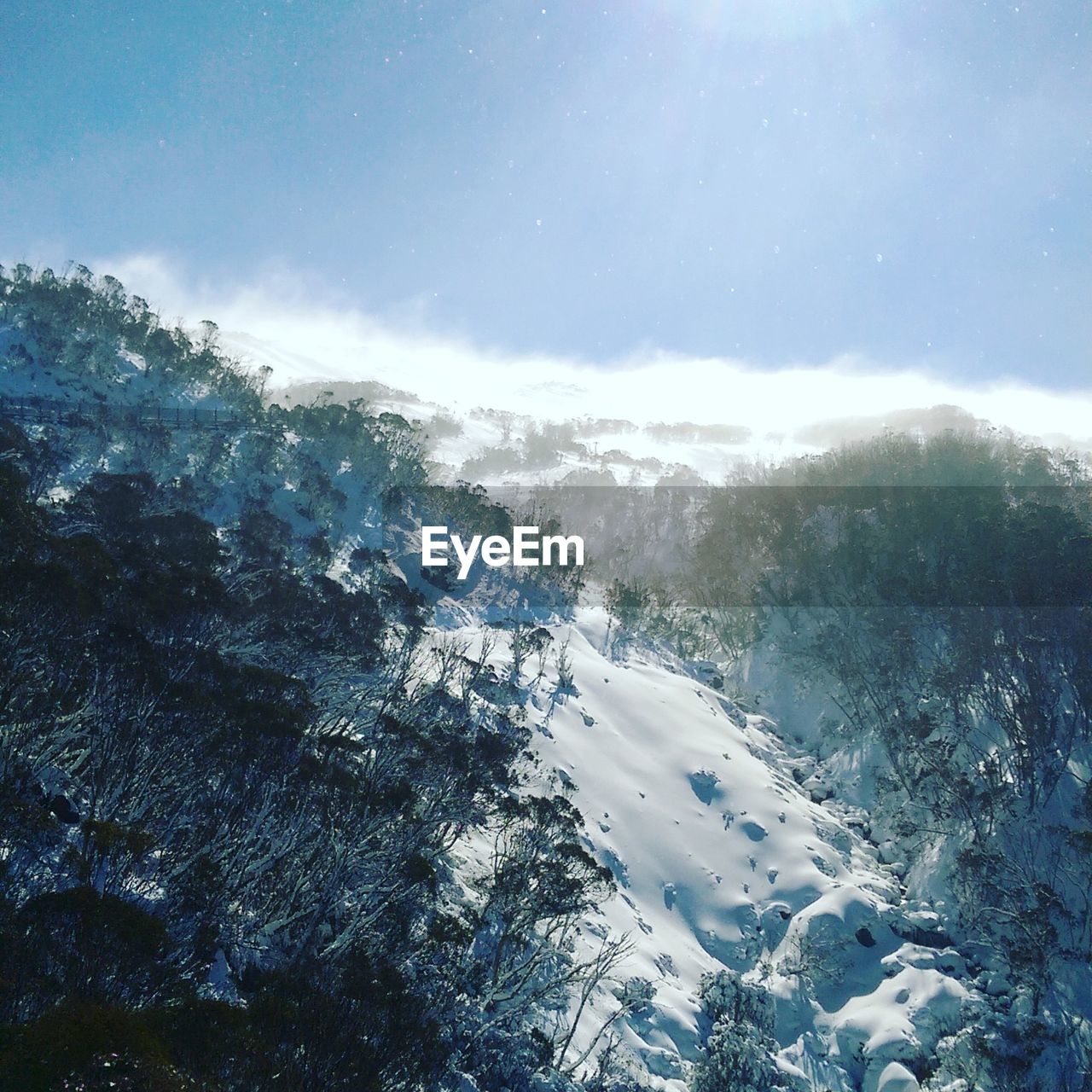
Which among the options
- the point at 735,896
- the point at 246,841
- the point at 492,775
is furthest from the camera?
the point at 735,896

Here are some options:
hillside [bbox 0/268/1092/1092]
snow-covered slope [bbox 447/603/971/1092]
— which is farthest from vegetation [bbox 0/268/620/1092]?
snow-covered slope [bbox 447/603/971/1092]

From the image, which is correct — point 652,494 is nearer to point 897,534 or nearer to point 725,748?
point 897,534

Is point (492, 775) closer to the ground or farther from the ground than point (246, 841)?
closer to the ground

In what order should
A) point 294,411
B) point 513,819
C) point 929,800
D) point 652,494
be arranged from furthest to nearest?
1. point 652,494
2. point 294,411
3. point 929,800
4. point 513,819

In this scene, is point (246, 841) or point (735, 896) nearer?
point (246, 841)

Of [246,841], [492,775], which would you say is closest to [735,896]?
[492,775]

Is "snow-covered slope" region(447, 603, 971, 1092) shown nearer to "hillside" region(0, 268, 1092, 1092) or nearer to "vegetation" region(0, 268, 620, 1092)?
"hillside" region(0, 268, 1092, 1092)

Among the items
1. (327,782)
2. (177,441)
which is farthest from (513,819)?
(177,441)

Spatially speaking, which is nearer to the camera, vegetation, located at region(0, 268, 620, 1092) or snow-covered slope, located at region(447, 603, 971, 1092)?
vegetation, located at region(0, 268, 620, 1092)

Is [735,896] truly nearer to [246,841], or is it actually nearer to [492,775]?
[492,775]
